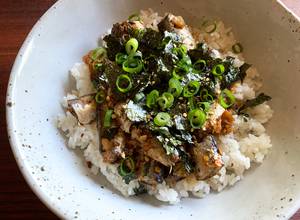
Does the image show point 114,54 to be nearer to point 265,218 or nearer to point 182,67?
point 182,67

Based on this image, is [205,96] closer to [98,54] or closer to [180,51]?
[180,51]

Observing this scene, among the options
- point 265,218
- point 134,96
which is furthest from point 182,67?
point 265,218

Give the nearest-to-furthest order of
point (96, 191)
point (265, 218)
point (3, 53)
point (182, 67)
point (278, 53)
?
point (265, 218) → point (96, 191) → point (182, 67) → point (278, 53) → point (3, 53)

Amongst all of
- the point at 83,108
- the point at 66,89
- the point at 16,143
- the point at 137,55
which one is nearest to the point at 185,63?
the point at 137,55

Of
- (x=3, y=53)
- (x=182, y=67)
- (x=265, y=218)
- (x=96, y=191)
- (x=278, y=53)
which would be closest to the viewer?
(x=265, y=218)

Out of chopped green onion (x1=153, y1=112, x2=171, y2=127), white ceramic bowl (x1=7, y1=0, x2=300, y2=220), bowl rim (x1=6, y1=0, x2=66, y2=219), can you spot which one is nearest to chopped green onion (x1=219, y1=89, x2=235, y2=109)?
white ceramic bowl (x1=7, y1=0, x2=300, y2=220)

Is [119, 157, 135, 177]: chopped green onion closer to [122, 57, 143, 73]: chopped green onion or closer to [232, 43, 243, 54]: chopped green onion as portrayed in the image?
[122, 57, 143, 73]: chopped green onion

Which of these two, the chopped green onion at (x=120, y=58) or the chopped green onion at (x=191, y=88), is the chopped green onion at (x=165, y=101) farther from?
the chopped green onion at (x=120, y=58)
